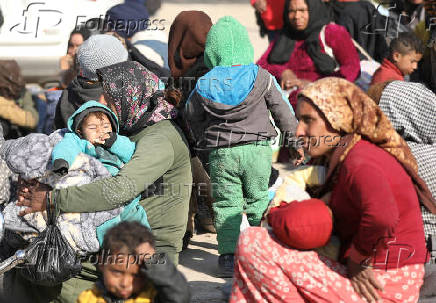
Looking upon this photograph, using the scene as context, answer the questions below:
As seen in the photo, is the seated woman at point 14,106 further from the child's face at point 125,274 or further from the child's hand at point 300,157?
the child's face at point 125,274

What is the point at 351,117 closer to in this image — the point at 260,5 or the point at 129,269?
the point at 129,269

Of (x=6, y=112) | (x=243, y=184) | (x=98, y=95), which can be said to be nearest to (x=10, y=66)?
(x=6, y=112)

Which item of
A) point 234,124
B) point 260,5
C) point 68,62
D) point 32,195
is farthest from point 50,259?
point 260,5

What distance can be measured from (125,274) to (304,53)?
4.77m

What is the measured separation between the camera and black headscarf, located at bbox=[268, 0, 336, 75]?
7532 millimetres

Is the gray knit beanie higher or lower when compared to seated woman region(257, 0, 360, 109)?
higher

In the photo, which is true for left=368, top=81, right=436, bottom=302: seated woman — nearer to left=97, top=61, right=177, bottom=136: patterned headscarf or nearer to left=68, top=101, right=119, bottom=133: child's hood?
left=97, top=61, right=177, bottom=136: patterned headscarf

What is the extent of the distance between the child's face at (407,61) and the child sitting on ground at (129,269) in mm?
4290

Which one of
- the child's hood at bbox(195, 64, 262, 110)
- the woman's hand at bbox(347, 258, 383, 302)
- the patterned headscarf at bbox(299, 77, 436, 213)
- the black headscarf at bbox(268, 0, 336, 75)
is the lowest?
the black headscarf at bbox(268, 0, 336, 75)

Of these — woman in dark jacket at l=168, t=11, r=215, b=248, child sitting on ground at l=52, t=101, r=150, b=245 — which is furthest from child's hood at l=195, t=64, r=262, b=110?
child sitting on ground at l=52, t=101, r=150, b=245

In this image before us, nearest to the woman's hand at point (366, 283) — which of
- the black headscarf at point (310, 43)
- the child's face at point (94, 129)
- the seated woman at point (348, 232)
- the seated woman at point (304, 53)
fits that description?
A: the seated woman at point (348, 232)

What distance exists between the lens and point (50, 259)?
12.2 feet

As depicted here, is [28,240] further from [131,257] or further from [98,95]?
[98,95]

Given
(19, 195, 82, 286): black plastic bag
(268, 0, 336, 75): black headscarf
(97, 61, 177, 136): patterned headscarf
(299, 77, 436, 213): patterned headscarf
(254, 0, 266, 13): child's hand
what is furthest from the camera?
(254, 0, 266, 13): child's hand
